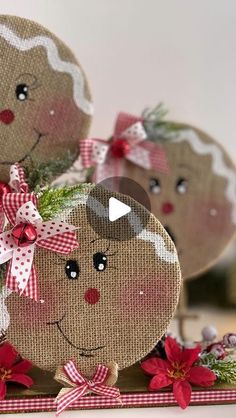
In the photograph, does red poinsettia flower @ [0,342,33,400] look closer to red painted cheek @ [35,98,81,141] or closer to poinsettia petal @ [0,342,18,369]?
poinsettia petal @ [0,342,18,369]

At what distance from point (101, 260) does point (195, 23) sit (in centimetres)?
74

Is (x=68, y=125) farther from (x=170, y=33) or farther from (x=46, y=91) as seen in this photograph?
(x=170, y=33)

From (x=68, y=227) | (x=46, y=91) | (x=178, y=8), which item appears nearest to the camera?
(x=68, y=227)

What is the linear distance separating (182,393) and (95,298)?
16 cm

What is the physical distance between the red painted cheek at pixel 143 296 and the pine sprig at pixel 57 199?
123mm

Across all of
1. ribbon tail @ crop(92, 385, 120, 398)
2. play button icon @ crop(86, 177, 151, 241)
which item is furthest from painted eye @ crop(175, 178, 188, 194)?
ribbon tail @ crop(92, 385, 120, 398)

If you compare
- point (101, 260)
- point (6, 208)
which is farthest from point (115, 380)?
point (6, 208)

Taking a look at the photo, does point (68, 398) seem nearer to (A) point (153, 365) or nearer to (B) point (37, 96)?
(A) point (153, 365)

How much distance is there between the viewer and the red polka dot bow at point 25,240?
0.73 meters

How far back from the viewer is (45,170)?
34.4 inches

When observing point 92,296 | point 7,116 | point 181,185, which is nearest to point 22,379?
point 92,296

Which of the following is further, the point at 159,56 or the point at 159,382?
the point at 159,56

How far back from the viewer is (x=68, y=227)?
73 centimetres

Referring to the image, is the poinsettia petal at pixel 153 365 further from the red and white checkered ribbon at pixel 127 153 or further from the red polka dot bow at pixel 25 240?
the red and white checkered ribbon at pixel 127 153
